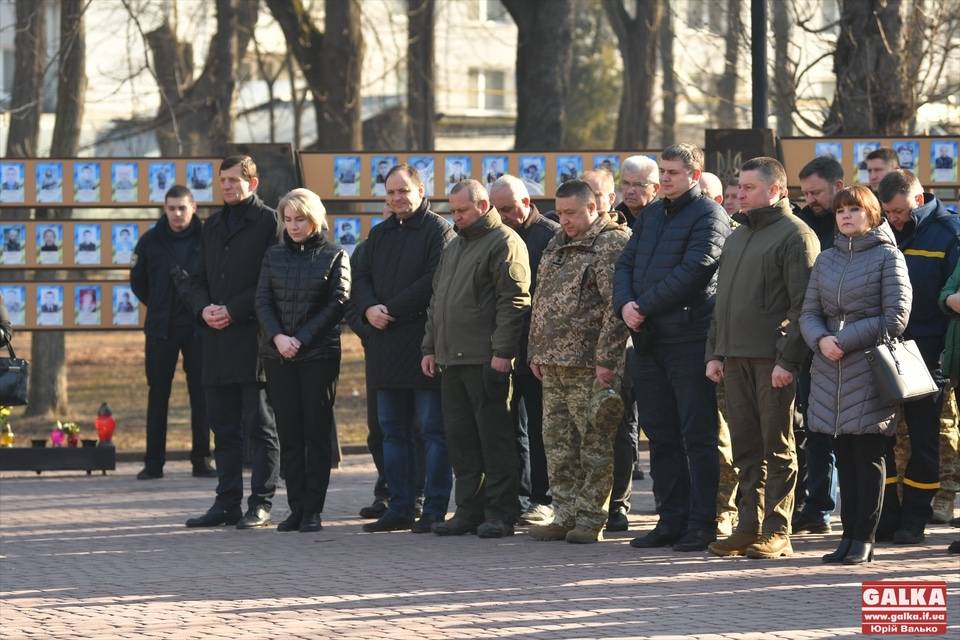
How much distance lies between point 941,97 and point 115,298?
9.00 meters

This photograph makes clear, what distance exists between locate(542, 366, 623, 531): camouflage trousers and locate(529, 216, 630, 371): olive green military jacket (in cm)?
12

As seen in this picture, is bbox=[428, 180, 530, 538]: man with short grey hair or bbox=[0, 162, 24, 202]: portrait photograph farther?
bbox=[0, 162, 24, 202]: portrait photograph

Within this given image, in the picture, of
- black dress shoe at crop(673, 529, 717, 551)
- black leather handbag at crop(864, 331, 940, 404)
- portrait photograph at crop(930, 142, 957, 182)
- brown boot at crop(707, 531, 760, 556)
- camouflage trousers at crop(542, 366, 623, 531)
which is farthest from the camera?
A: portrait photograph at crop(930, 142, 957, 182)

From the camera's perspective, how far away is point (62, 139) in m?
20.7

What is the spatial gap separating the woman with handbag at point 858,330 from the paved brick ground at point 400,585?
14.7 inches

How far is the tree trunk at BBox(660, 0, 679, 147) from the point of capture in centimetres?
3278

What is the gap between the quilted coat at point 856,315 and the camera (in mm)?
8750

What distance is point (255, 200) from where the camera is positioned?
1116 cm

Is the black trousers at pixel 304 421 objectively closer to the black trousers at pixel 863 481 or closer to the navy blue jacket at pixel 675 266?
the navy blue jacket at pixel 675 266

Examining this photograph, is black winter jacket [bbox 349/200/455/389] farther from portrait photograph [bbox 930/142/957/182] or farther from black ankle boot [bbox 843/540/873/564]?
portrait photograph [bbox 930/142/957/182]

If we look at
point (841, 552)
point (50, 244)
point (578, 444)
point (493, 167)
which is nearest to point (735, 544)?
point (841, 552)

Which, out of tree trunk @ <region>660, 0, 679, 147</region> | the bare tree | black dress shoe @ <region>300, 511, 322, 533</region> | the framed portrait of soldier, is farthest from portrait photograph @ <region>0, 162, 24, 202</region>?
tree trunk @ <region>660, 0, 679, 147</region>

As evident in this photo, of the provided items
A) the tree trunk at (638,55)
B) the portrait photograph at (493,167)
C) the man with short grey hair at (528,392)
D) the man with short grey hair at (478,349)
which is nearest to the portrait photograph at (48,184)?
the portrait photograph at (493,167)

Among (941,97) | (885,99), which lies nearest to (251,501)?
(885,99)
